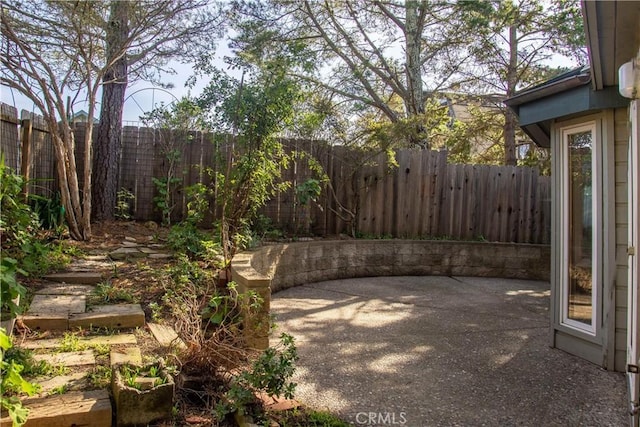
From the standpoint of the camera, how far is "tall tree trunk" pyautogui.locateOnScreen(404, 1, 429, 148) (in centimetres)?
886

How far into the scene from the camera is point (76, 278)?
370cm

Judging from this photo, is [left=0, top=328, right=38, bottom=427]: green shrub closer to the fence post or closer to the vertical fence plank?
the vertical fence plank

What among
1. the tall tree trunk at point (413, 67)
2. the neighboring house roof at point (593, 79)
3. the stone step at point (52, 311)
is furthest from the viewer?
the tall tree trunk at point (413, 67)

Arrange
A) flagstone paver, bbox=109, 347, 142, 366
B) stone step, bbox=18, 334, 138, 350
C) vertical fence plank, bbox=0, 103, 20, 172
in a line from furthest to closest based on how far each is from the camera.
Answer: vertical fence plank, bbox=0, 103, 20, 172
stone step, bbox=18, 334, 138, 350
flagstone paver, bbox=109, 347, 142, 366

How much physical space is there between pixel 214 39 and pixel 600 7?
4727 mm

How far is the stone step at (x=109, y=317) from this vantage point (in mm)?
2904

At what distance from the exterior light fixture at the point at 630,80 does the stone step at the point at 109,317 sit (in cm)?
343

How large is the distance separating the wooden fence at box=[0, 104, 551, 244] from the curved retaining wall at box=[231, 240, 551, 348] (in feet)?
1.53

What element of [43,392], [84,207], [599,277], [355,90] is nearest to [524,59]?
[355,90]

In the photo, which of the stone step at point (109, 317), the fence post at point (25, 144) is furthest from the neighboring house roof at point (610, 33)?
the fence post at point (25, 144)

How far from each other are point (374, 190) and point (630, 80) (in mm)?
4970

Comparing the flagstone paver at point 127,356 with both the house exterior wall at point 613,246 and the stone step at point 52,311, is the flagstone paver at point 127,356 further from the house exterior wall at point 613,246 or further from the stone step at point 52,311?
the house exterior wall at point 613,246

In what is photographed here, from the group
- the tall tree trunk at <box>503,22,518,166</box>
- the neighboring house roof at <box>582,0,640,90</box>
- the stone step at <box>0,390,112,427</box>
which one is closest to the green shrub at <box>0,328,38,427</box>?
the stone step at <box>0,390,112,427</box>

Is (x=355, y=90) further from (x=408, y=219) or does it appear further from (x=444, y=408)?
(x=444, y=408)
